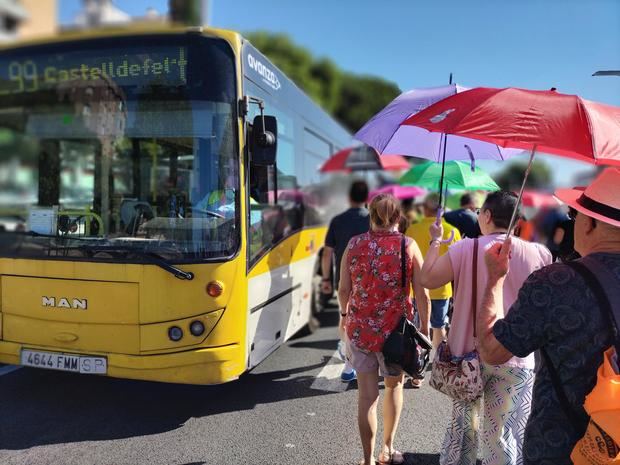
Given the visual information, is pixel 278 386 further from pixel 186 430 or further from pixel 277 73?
pixel 277 73

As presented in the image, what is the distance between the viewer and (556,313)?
1753mm

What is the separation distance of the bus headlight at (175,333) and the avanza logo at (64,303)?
2.33ft

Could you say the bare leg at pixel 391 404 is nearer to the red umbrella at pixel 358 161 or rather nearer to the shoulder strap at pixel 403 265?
the shoulder strap at pixel 403 265

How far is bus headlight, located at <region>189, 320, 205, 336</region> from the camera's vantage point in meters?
3.81

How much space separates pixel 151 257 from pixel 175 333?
0.60m

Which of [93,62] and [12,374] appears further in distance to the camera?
[12,374]

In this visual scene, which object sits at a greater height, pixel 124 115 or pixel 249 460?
pixel 124 115

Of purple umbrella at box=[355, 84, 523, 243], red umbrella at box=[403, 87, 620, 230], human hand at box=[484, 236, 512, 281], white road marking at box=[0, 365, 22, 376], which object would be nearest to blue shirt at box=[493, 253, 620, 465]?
human hand at box=[484, 236, 512, 281]

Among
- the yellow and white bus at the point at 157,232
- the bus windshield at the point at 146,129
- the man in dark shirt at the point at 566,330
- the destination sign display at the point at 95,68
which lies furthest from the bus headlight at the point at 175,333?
the man in dark shirt at the point at 566,330

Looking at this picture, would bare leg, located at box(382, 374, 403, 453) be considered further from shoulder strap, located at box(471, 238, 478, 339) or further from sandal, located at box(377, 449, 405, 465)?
shoulder strap, located at box(471, 238, 478, 339)

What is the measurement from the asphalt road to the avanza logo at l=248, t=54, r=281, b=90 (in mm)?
2889

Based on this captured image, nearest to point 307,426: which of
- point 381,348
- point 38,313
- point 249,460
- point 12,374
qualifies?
point 249,460

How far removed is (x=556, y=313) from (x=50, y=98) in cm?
466

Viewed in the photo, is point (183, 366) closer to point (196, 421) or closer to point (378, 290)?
point (196, 421)
